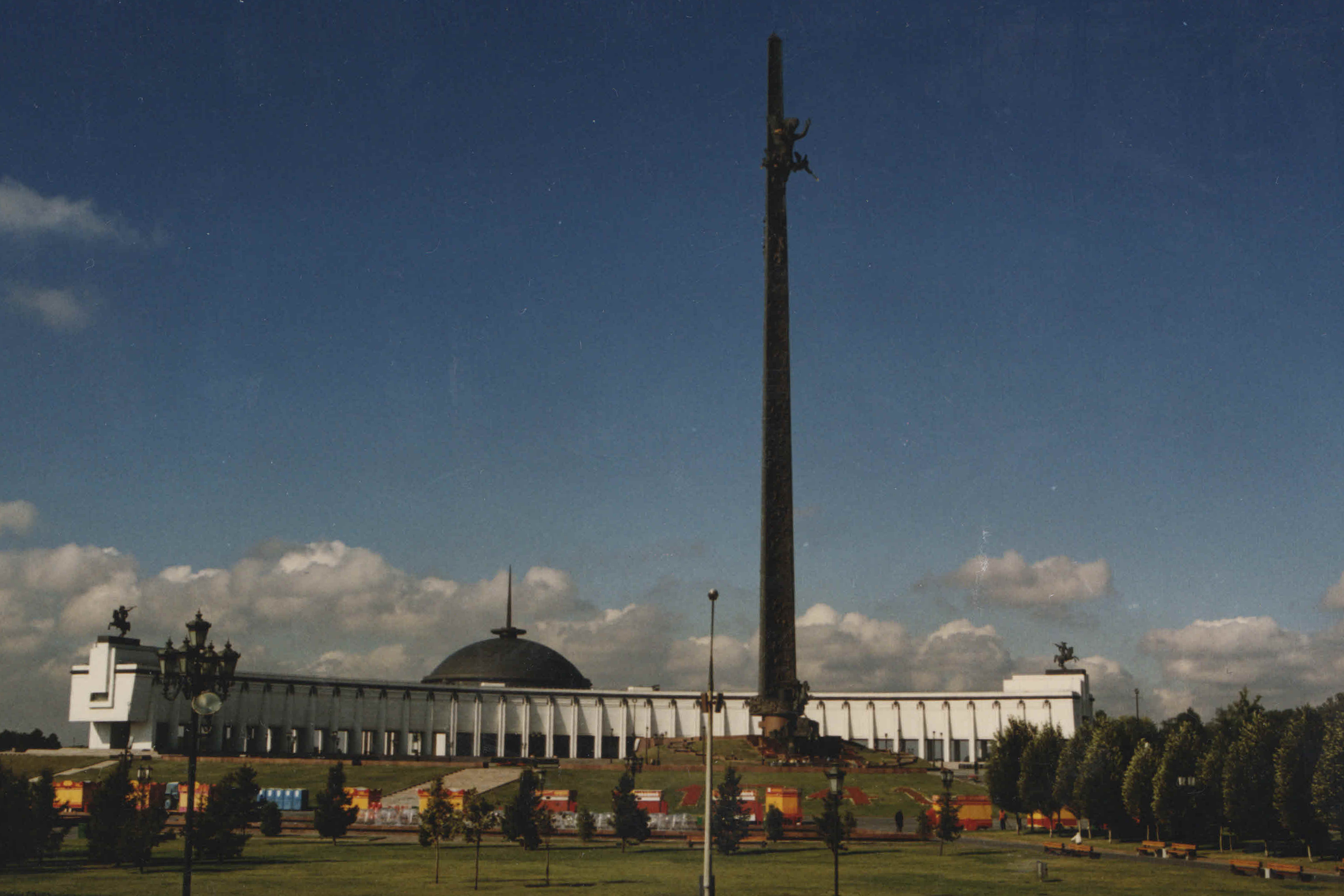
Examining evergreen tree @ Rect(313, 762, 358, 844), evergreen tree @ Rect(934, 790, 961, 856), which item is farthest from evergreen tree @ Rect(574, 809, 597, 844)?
evergreen tree @ Rect(934, 790, 961, 856)

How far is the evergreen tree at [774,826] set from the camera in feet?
161

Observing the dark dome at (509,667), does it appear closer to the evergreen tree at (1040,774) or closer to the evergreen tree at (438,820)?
the evergreen tree at (1040,774)

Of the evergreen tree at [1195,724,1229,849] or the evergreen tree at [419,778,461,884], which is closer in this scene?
the evergreen tree at [419,778,461,884]

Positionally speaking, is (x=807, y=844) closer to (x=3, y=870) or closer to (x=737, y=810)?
(x=737, y=810)

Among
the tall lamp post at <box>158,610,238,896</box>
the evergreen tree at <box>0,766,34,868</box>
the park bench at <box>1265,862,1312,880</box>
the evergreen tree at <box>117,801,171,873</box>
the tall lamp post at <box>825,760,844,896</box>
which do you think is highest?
the tall lamp post at <box>158,610,238,896</box>

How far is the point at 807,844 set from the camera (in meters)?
49.3

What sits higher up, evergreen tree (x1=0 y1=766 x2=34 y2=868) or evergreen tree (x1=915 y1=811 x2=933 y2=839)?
evergreen tree (x1=0 y1=766 x2=34 y2=868)

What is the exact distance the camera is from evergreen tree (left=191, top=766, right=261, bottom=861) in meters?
40.4

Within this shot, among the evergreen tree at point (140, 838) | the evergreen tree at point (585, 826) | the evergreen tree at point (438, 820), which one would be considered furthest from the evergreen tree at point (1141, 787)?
the evergreen tree at point (140, 838)

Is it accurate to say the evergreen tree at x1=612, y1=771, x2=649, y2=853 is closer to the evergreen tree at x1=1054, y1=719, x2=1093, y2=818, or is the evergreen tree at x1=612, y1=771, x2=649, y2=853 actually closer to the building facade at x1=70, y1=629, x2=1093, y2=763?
the evergreen tree at x1=1054, y1=719, x2=1093, y2=818

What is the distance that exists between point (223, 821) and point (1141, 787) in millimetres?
36512

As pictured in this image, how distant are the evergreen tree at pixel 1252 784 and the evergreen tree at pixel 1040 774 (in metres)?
12.1

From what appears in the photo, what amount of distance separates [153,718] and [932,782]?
6718 centimetres

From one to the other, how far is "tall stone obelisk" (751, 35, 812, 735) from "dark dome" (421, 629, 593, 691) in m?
63.4
